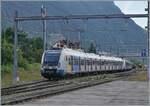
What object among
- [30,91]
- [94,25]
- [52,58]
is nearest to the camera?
[30,91]

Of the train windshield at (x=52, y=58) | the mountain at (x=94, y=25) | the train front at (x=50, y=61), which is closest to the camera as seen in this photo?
the train front at (x=50, y=61)

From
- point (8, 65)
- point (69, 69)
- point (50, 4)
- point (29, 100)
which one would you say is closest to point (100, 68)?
point (8, 65)

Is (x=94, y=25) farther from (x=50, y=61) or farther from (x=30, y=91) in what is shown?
(x=30, y=91)

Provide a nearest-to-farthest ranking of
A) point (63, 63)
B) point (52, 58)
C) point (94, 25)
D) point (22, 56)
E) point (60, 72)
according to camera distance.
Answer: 1. point (60, 72)
2. point (52, 58)
3. point (63, 63)
4. point (22, 56)
5. point (94, 25)

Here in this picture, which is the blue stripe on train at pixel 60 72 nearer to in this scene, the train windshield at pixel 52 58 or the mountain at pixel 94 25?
the train windshield at pixel 52 58

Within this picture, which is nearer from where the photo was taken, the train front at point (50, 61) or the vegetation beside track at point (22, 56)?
the train front at point (50, 61)

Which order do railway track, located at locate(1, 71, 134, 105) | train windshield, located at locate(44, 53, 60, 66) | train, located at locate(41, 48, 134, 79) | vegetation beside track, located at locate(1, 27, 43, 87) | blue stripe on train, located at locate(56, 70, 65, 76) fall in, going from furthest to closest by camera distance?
vegetation beside track, located at locate(1, 27, 43, 87)
train windshield, located at locate(44, 53, 60, 66)
train, located at locate(41, 48, 134, 79)
blue stripe on train, located at locate(56, 70, 65, 76)
railway track, located at locate(1, 71, 134, 105)

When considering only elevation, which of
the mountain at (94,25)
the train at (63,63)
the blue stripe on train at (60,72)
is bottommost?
the blue stripe on train at (60,72)

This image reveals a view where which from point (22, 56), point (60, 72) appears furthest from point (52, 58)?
point (22, 56)

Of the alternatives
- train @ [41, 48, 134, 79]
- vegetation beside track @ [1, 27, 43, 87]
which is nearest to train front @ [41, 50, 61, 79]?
train @ [41, 48, 134, 79]

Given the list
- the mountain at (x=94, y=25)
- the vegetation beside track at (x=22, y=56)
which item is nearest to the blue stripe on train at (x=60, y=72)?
the vegetation beside track at (x=22, y=56)

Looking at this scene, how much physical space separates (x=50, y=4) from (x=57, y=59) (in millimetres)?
86847

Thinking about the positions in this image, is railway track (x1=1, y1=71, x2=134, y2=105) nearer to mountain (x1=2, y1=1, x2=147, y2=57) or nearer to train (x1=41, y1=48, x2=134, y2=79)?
train (x1=41, y1=48, x2=134, y2=79)

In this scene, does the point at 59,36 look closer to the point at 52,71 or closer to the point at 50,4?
the point at 52,71
